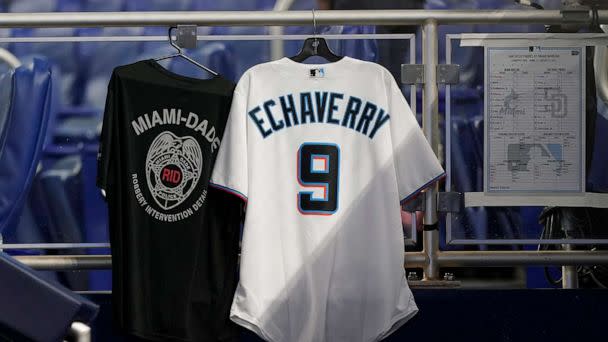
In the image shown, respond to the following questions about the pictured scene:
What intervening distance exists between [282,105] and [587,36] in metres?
1.13

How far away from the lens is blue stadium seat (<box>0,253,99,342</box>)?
155cm

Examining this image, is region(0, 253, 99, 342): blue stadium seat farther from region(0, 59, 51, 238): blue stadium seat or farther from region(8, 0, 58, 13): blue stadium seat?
region(8, 0, 58, 13): blue stadium seat

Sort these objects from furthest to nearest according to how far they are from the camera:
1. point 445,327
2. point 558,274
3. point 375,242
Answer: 1. point 558,274
2. point 445,327
3. point 375,242

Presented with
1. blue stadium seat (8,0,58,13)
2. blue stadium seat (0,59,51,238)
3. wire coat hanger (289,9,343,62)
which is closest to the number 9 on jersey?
wire coat hanger (289,9,343,62)

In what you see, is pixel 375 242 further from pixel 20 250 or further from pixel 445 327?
pixel 20 250

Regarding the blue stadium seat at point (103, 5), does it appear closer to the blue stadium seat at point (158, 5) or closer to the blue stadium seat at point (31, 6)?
the blue stadium seat at point (158, 5)

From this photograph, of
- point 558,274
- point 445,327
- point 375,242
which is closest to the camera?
point 375,242

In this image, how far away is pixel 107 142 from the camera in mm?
3238

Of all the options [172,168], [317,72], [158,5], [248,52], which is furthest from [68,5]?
[317,72]

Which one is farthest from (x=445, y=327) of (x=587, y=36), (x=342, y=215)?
(x=587, y=36)

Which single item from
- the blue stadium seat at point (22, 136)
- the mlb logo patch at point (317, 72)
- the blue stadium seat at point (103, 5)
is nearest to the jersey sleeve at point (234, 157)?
the mlb logo patch at point (317, 72)

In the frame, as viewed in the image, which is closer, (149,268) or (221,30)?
(149,268)

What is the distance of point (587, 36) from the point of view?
3516 mm

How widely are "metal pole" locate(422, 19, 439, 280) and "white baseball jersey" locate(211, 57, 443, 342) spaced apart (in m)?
0.25
